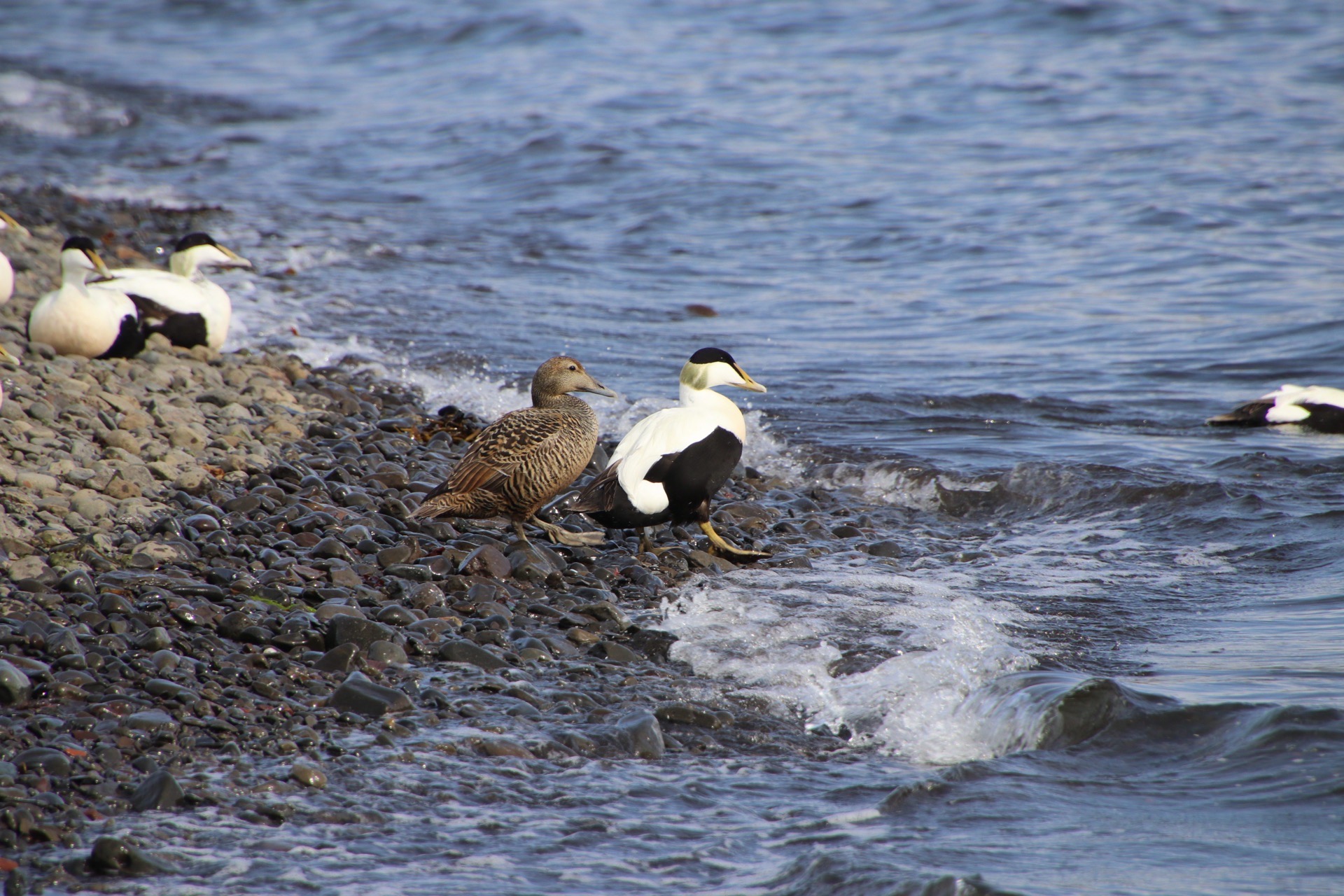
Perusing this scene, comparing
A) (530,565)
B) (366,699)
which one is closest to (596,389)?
(530,565)

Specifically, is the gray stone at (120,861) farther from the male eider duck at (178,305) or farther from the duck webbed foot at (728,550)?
the male eider duck at (178,305)

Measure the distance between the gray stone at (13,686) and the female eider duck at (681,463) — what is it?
2.36 m

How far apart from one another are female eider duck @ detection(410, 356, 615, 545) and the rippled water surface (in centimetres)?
80

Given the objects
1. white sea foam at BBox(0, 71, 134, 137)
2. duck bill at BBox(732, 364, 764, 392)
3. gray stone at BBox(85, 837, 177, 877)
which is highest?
white sea foam at BBox(0, 71, 134, 137)

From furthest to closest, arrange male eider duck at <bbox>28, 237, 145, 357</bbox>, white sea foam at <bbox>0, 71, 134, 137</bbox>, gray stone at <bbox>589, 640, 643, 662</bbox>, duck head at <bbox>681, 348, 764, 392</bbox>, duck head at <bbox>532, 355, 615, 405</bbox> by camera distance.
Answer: white sea foam at <bbox>0, 71, 134, 137</bbox> < male eider duck at <bbox>28, 237, 145, 357</bbox> < duck head at <bbox>532, 355, 615, 405</bbox> < duck head at <bbox>681, 348, 764, 392</bbox> < gray stone at <bbox>589, 640, 643, 662</bbox>

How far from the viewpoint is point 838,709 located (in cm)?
376

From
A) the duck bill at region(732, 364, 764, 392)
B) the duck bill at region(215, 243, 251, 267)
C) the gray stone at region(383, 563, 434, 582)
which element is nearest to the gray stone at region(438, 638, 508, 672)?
the gray stone at region(383, 563, 434, 582)

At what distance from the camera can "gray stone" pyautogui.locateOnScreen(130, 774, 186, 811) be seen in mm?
2949

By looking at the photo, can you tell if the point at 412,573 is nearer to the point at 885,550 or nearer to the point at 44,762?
the point at 44,762

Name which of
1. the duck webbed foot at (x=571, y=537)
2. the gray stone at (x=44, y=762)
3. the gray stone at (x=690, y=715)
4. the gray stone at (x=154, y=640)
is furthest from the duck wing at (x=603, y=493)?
the gray stone at (x=44, y=762)

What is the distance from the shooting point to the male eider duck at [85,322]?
6.32m

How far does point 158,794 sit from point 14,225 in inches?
264

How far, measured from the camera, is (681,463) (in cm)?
498

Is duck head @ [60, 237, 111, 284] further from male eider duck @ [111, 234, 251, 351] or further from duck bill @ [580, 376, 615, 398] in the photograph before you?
duck bill @ [580, 376, 615, 398]
